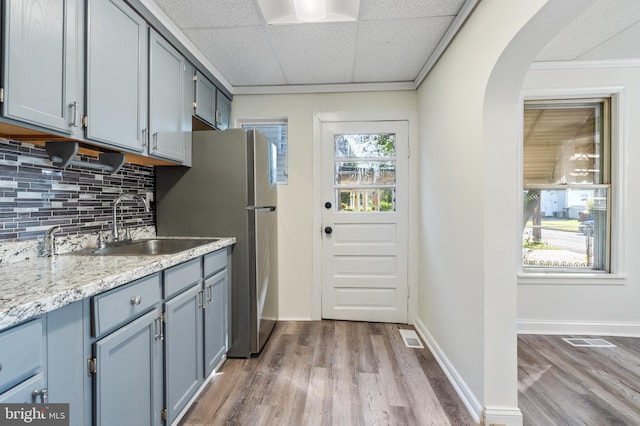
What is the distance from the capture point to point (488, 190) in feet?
4.96

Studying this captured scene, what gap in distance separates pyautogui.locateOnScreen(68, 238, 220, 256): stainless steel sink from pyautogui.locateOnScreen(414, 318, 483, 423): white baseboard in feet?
5.99

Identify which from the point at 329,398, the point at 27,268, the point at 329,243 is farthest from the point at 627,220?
the point at 27,268

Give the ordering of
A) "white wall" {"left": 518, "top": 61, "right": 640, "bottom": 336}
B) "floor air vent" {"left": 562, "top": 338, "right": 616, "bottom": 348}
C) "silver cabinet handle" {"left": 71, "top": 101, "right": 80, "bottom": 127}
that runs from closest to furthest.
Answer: "silver cabinet handle" {"left": 71, "top": 101, "right": 80, "bottom": 127} → "floor air vent" {"left": 562, "top": 338, "right": 616, "bottom": 348} → "white wall" {"left": 518, "top": 61, "right": 640, "bottom": 336}

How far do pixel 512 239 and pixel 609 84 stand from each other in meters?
2.20

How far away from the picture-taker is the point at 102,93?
4.39ft

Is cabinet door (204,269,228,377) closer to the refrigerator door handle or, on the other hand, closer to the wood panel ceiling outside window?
the refrigerator door handle

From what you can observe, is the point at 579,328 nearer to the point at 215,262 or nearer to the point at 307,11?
the point at 215,262

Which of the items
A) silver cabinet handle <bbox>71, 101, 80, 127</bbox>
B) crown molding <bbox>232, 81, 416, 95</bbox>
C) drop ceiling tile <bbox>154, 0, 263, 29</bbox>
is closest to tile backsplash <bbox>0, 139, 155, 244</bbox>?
silver cabinet handle <bbox>71, 101, 80, 127</bbox>

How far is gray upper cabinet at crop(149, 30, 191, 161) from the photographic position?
5.57 ft

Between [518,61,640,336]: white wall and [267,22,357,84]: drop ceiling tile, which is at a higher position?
[267,22,357,84]: drop ceiling tile

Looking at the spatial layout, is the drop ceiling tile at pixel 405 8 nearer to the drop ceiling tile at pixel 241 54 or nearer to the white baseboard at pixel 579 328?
the drop ceiling tile at pixel 241 54

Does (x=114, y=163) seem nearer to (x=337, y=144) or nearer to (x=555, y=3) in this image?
(x=337, y=144)

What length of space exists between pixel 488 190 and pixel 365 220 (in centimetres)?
144

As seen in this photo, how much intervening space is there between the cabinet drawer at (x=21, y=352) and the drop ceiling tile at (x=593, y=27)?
9.90 feet
